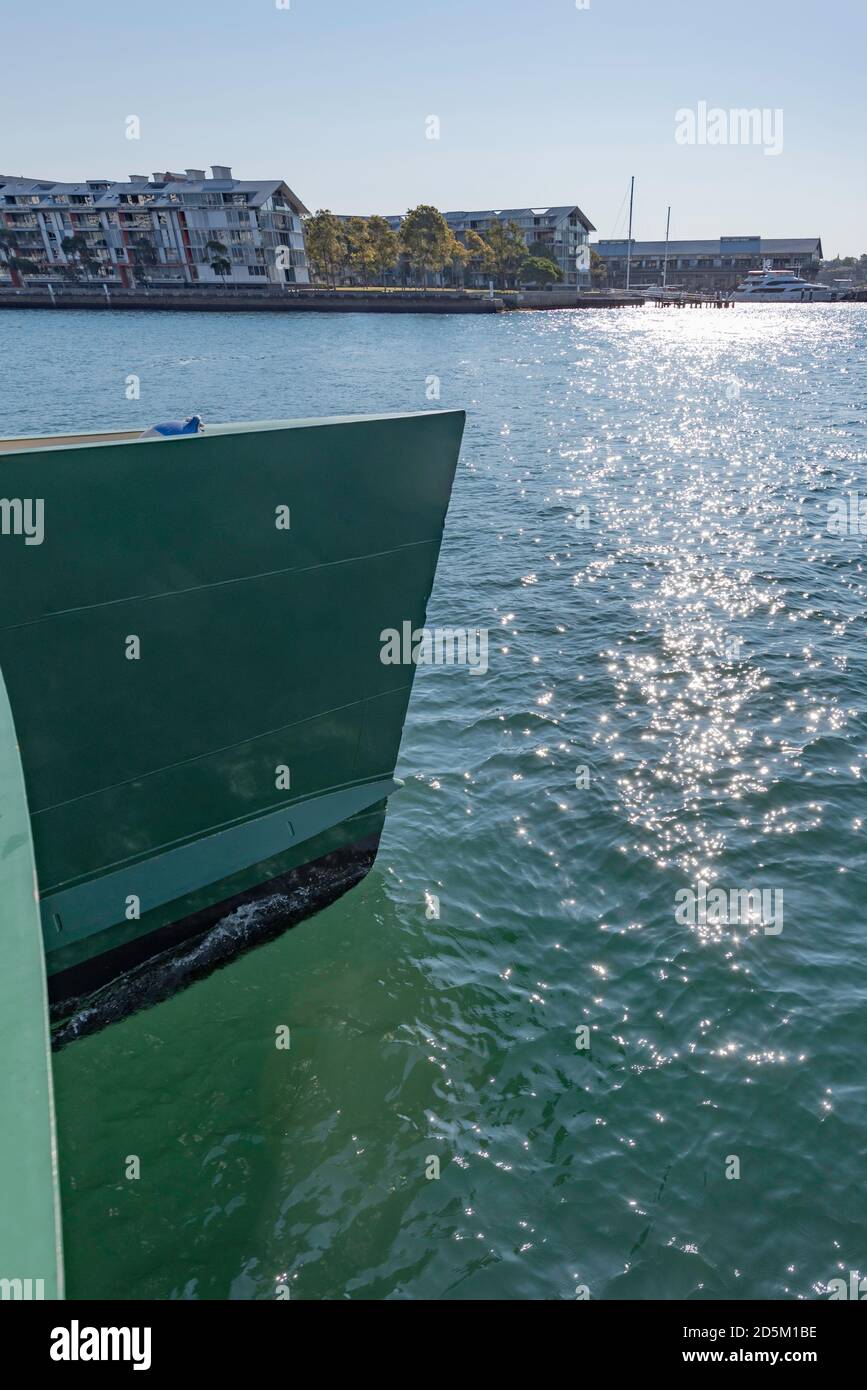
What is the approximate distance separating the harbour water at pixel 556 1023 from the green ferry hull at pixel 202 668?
0.50 meters

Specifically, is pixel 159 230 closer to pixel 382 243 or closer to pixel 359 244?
Result: pixel 359 244

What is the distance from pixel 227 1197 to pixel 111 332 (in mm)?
85377

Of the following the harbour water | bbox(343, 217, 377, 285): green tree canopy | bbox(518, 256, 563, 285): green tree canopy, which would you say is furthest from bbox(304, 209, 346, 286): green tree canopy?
the harbour water

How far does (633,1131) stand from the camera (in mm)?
6145

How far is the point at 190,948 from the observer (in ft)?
25.0

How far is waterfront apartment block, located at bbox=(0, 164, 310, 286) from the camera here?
116 meters

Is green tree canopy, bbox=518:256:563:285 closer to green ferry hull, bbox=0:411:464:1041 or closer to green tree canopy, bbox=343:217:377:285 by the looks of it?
green tree canopy, bbox=343:217:377:285

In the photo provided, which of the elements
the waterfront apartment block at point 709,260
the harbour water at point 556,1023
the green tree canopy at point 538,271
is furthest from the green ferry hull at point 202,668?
the waterfront apartment block at point 709,260

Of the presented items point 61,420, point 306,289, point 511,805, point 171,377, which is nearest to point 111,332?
point 171,377

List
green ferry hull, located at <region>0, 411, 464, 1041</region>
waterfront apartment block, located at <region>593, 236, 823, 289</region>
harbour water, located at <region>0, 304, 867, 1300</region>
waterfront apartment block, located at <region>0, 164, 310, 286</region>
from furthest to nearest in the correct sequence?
waterfront apartment block, located at <region>593, 236, 823, 289</region>
waterfront apartment block, located at <region>0, 164, 310, 286</region>
green ferry hull, located at <region>0, 411, 464, 1041</region>
harbour water, located at <region>0, 304, 867, 1300</region>

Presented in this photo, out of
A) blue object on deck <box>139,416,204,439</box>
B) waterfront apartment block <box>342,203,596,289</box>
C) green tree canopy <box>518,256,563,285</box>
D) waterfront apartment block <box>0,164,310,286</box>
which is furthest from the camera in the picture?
waterfront apartment block <box>342,203,596,289</box>

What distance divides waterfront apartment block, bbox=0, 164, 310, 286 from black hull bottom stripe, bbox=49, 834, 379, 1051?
12887 cm

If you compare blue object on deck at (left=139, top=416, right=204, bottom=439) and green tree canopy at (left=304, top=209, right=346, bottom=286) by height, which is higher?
green tree canopy at (left=304, top=209, right=346, bottom=286)
